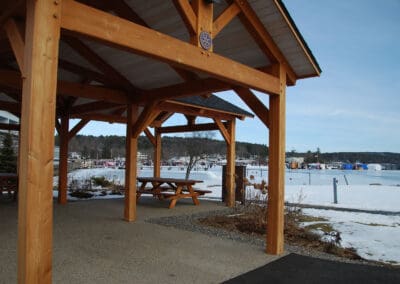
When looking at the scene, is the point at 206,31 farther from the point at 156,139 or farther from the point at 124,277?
the point at 156,139

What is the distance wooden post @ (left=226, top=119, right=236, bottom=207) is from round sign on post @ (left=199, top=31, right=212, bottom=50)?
21.6 ft

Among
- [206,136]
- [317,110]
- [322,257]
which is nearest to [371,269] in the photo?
[322,257]

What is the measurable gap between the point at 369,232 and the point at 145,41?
5777 millimetres

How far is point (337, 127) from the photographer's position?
39.2m

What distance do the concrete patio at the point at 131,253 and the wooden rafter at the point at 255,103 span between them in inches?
76.1

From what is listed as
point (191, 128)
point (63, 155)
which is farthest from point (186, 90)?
point (191, 128)

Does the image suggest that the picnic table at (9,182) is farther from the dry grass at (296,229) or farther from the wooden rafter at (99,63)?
the dry grass at (296,229)

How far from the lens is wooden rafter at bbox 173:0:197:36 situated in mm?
3527

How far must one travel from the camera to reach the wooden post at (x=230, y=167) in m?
9.83

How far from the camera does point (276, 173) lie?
4.76 meters

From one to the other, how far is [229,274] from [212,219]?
3.57 meters

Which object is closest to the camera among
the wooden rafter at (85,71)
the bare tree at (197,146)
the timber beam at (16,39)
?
the timber beam at (16,39)

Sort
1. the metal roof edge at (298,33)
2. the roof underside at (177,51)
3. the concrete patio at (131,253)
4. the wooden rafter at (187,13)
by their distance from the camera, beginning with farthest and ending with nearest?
the roof underside at (177,51), the metal roof edge at (298,33), the concrete patio at (131,253), the wooden rafter at (187,13)

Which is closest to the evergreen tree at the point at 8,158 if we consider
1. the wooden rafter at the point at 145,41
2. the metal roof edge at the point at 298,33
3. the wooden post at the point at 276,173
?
the wooden post at the point at 276,173
